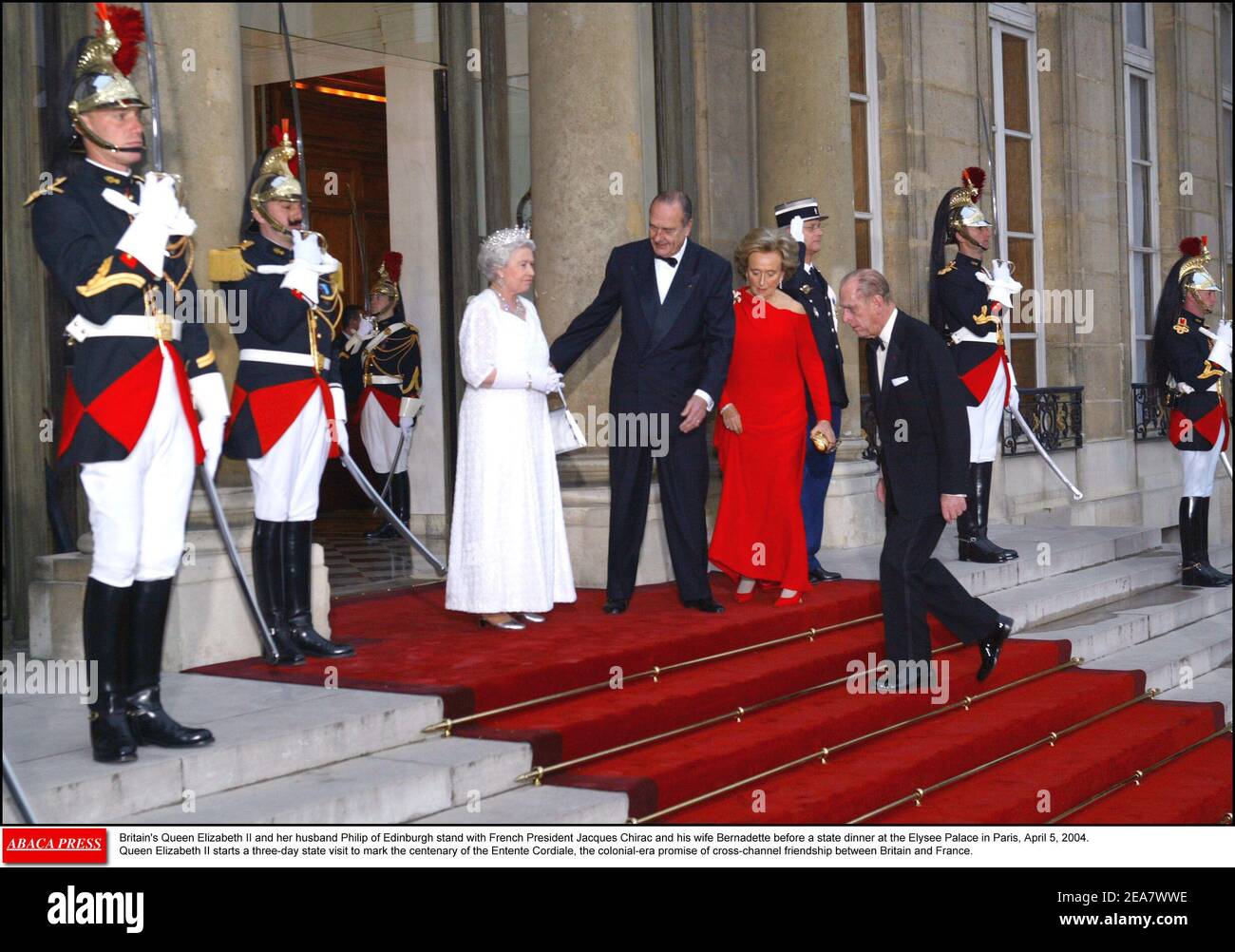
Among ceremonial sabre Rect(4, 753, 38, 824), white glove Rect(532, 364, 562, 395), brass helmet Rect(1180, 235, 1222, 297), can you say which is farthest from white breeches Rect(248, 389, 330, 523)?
brass helmet Rect(1180, 235, 1222, 297)

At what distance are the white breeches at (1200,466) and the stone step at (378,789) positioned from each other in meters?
→ 5.37

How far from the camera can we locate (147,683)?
15.1 feet

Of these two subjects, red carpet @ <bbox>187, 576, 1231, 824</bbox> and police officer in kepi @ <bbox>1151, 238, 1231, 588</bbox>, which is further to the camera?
police officer in kepi @ <bbox>1151, 238, 1231, 588</bbox>

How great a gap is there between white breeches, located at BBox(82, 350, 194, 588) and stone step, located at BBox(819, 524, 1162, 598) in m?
4.36

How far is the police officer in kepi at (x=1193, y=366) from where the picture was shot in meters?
8.86

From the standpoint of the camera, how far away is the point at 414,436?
10258 mm

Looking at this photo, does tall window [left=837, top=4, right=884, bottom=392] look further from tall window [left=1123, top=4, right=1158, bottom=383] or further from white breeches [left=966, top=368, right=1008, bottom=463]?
tall window [left=1123, top=4, right=1158, bottom=383]

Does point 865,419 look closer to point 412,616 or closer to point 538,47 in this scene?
point 538,47

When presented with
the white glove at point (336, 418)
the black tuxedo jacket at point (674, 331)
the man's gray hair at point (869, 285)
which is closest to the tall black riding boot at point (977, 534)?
the black tuxedo jacket at point (674, 331)

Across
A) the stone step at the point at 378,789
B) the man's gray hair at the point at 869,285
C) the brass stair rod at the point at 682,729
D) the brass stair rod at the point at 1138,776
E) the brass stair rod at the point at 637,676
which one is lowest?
the brass stair rod at the point at 1138,776

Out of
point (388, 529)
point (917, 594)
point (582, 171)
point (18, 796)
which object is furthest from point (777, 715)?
point (388, 529)

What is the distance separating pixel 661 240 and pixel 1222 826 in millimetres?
3288

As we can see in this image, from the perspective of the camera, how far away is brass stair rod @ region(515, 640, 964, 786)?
504 cm

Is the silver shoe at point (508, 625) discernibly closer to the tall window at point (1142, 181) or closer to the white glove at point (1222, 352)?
the white glove at point (1222, 352)
